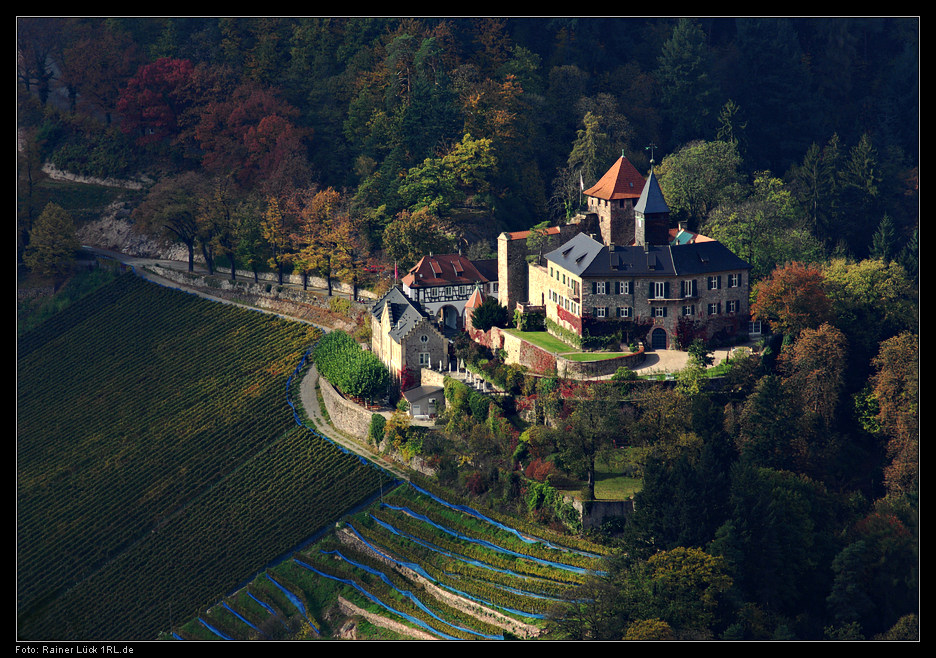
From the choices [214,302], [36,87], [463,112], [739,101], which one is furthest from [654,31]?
[36,87]

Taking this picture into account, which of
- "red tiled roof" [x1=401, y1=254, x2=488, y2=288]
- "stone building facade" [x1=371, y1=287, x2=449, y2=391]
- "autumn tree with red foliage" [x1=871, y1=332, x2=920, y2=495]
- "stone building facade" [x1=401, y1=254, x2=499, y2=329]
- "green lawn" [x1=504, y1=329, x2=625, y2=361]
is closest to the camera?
"autumn tree with red foliage" [x1=871, y1=332, x2=920, y2=495]

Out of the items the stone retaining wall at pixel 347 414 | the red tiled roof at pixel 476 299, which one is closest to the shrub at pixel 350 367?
the stone retaining wall at pixel 347 414

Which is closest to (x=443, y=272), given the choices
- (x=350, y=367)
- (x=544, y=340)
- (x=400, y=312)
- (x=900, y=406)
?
(x=400, y=312)

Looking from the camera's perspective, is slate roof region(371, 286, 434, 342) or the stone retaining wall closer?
the stone retaining wall

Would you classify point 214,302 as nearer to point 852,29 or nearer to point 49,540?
point 49,540

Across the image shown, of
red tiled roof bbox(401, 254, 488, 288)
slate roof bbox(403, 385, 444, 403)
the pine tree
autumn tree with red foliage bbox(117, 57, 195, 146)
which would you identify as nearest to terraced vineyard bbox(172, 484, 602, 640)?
slate roof bbox(403, 385, 444, 403)

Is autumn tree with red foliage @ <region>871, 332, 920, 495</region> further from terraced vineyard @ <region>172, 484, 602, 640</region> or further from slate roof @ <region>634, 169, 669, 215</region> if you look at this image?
terraced vineyard @ <region>172, 484, 602, 640</region>

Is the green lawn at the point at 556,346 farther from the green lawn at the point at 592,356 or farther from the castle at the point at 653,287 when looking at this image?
the castle at the point at 653,287
